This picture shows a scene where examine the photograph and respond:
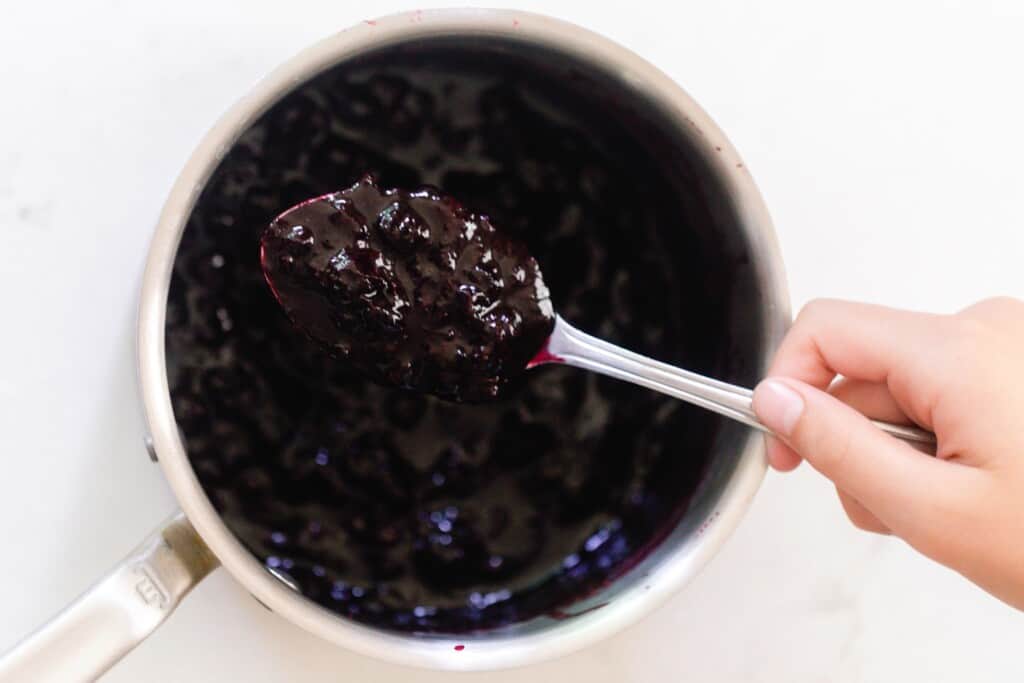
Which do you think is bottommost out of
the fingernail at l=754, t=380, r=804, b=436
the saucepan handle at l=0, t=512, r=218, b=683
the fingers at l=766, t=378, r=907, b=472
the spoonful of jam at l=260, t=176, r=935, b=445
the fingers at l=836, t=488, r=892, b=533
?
the fingers at l=836, t=488, r=892, b=533

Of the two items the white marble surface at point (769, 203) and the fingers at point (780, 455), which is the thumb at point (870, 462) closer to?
the fingers at point (780, 455)

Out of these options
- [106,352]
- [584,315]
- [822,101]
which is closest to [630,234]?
[584,315]

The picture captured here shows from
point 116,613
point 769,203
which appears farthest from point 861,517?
point 116,613

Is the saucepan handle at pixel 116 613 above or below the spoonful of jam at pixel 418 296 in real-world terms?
below

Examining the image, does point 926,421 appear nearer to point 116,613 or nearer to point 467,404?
point 467,404

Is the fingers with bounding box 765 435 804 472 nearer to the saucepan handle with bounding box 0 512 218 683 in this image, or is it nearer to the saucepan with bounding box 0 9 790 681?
the saucepan with bounding box 0 9 790 681

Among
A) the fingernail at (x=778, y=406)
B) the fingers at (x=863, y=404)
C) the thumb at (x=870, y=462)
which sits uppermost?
the fingernail at (x=778, y=406)

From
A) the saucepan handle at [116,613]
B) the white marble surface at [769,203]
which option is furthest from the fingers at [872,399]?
the saucepan handle at [116,613]

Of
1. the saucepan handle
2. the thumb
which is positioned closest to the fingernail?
the thumb
